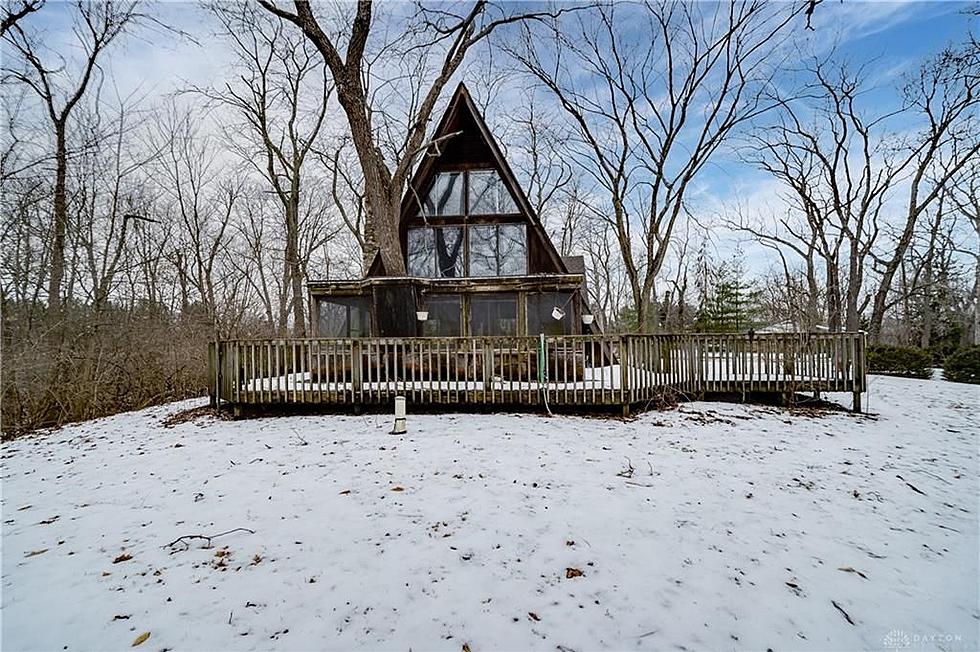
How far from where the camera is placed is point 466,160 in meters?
12.7

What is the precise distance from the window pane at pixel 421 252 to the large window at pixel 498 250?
3.95 feet

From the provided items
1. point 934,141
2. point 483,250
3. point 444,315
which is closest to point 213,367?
point 444,315

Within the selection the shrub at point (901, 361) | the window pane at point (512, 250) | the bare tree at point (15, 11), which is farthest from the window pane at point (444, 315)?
the shrub at point (901, 361)

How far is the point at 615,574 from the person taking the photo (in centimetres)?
256

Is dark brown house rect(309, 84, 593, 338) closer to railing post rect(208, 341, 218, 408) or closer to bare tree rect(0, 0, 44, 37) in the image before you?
railing post rect(208, 341, 218, 408)

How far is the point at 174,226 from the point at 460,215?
1359 cm

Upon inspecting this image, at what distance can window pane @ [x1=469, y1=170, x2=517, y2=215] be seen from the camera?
12.5 m

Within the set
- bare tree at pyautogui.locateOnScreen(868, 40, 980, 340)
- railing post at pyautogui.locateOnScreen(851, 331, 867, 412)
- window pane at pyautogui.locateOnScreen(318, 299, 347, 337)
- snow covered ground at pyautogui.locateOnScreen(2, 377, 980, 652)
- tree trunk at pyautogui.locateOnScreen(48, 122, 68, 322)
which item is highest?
bare tree at pyautogui.locateOnScreen(868, 40, 980, 340)

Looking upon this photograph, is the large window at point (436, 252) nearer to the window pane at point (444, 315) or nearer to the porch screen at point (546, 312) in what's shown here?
the window pane at point (444, 315)

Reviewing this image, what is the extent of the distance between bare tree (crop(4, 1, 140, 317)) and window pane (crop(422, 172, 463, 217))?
7709mm

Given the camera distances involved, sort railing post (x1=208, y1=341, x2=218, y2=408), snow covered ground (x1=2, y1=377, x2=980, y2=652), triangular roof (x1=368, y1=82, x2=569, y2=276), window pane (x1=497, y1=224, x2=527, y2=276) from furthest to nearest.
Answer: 1. window pane (x1=497, y1=224, x2=527, y2=276)
2. triangular roof (x1=368, y1=82, x2=569, y2=276)
3. railing post (x1=208, y1=341, x2=218, y2=408)
4. snow covered ground (x1=2, y1=377, x2=980, y2=652)

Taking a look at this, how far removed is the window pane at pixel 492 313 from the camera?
1141 centimetres

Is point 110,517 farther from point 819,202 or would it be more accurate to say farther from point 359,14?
point 819,202

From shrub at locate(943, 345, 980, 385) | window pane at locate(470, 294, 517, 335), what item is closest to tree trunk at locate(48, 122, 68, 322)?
window pane at locate(470, 294, 517, 335)
